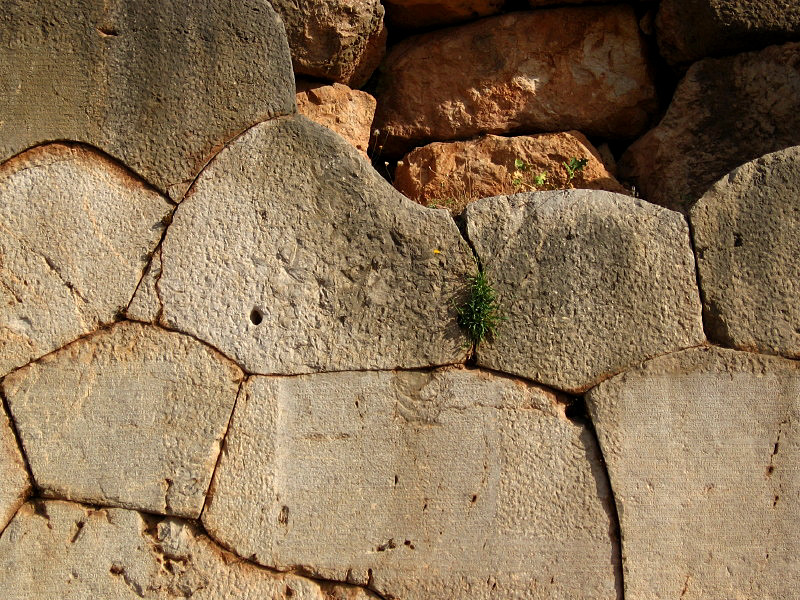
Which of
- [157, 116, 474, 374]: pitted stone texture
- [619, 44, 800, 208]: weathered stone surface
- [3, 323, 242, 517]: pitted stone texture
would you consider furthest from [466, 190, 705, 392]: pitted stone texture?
[3, 323, 242, 517]: pitted stone texture

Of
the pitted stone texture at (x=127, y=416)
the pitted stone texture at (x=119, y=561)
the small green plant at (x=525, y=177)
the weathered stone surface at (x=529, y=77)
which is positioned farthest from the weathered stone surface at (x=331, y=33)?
the pitted stone texture at (x=119, y=561)

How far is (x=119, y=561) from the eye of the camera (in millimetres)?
2795

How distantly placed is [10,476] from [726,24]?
3.14 meters

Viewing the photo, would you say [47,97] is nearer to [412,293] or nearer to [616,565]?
[412,293]

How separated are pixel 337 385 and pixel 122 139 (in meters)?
1.12

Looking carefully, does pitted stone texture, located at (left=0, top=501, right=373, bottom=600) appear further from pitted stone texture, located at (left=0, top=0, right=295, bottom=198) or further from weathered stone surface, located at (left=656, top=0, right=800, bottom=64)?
weathered stone surface, located at (left=656, top=0, right=800, bottom=64)

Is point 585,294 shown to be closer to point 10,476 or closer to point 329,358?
point 329,358

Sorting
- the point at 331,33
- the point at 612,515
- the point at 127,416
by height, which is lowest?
the point at 127,416

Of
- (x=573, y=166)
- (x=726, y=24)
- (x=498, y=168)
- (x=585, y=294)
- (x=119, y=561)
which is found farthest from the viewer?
(x=498, y=168)

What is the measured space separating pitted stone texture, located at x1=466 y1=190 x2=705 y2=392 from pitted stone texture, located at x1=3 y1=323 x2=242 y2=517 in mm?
958

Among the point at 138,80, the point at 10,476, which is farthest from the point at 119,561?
the point at 138,80

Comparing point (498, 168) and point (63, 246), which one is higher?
point (498, 168)

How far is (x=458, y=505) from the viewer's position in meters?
2.85

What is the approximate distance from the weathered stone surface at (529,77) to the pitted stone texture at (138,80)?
1.13m
